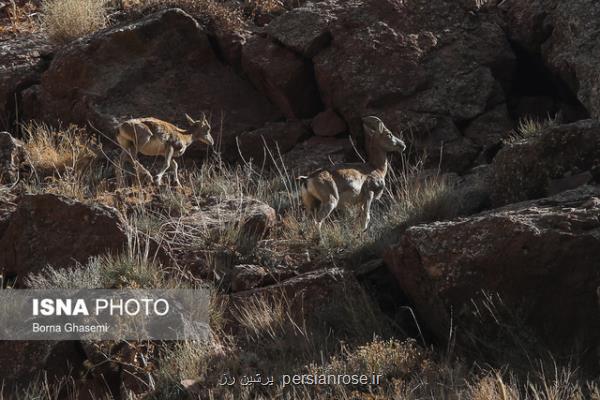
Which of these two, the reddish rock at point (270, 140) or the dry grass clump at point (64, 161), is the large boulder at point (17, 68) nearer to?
the dry grass clump at point (64, 161)

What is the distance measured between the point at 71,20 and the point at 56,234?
638 cm

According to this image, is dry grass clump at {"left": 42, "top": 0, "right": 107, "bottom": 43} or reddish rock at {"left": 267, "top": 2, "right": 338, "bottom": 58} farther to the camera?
dry grass clump at {"left": 42, "top": 0, "right": 107, "bottom": 43}

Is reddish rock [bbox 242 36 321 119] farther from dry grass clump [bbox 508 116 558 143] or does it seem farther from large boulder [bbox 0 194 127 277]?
large boulder [bbox 0 194 127 277]

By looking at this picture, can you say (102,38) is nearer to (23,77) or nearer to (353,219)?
(23,77)

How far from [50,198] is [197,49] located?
5.18m

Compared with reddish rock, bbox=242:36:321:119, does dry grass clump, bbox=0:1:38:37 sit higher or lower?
higher

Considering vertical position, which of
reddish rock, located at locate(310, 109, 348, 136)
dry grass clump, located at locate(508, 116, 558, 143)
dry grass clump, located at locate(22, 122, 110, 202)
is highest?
dry grass clump, located at locate(508, 116, 558, 143)

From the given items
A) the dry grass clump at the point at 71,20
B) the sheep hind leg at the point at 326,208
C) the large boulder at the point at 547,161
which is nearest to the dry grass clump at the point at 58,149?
the dry grass clump at the point at 71,20

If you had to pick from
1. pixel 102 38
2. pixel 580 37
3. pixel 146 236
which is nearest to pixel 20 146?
pixel 102 38

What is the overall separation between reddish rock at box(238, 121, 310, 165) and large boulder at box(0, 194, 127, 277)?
4.05 metres

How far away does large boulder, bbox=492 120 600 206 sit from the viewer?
11.2 m

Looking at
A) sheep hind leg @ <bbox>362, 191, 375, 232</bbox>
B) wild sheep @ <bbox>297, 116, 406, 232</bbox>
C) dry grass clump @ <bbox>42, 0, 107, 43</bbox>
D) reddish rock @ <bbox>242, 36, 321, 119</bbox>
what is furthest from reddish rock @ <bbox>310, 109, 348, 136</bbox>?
dry grass clump @ <bbox>42, 0, 107, 43</bbox>

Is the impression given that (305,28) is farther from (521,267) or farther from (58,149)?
(521,267)

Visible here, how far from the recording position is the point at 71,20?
16.7m
